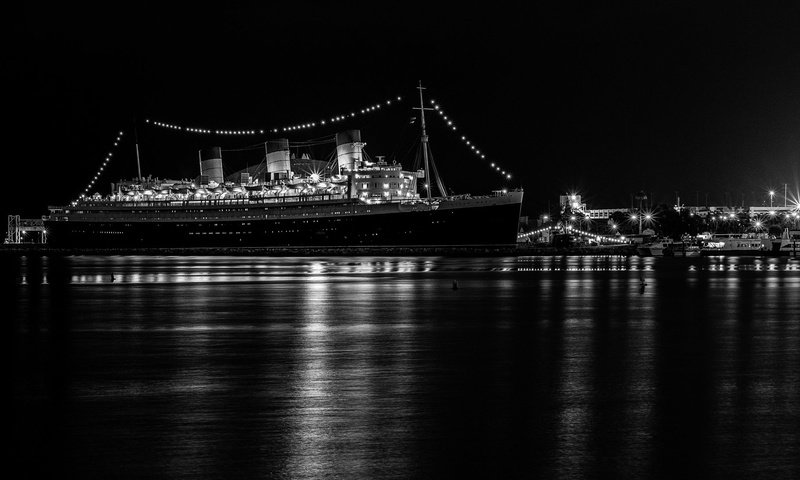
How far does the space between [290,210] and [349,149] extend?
981 centimetres

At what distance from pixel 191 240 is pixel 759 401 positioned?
113389 millimetres

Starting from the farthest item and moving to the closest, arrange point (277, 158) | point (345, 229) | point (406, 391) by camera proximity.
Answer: point (277, 158) < point (345, 229) < point (406, 391)

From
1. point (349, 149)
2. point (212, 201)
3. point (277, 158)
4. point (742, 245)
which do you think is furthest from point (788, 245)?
point (212, 201)

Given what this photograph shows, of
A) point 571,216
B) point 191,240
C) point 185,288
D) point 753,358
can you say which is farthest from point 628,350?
point 571,216

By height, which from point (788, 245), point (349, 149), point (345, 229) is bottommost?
point (788, 245)

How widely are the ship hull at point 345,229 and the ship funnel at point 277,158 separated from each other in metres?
7.99

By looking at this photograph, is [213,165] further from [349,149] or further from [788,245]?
[788,245]

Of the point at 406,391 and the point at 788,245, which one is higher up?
the point at 406,391

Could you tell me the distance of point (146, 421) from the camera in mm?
10258

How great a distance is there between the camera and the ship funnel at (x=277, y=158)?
391ft

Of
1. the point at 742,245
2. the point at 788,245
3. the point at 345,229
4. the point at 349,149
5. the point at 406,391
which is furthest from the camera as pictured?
the point at 349,149

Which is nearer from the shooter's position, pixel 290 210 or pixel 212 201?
pixel 290 210

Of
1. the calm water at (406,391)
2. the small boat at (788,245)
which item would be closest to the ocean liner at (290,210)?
the small boat at (788,245)

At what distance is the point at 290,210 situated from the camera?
363ft
